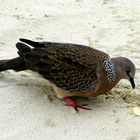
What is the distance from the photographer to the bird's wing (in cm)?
480

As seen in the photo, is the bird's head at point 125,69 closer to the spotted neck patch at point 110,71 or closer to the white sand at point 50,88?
the spotted neck patch at point 110,71

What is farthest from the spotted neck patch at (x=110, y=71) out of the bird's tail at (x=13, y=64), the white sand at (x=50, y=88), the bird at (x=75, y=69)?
the bird's tail at (x=13, y=64)

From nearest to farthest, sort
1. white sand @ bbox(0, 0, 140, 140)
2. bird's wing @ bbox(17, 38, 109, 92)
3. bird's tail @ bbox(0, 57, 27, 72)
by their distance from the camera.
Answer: white sand @ bbox(0, 0, 140, 140), bird's wing @ bbox(17, 38, 109, 92), bird's tail @ bbox(0, 57, 27, 72)

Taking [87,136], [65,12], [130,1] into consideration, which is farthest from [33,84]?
[130,1]

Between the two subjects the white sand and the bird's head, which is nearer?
the white sand

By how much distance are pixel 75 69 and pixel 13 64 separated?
76 cm

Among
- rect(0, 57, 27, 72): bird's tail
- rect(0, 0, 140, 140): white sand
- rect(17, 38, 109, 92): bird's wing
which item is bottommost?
rect(0, 0, 140, 140): white sand

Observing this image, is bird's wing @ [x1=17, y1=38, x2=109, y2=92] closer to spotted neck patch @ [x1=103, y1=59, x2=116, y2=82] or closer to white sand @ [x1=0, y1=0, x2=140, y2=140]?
spotted neck patch @ [x1=103, y1=59, x2=116, y2=82]

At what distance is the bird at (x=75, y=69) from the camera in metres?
4.81

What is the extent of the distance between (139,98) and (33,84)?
1.15 metres

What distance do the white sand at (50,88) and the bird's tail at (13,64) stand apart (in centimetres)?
15

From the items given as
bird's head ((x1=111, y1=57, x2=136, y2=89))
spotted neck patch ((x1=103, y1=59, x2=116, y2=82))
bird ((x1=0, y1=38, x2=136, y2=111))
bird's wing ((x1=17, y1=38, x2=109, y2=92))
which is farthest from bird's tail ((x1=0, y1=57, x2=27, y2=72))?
bird's head ((x1=111, y1=57, x2=136, y2=89))

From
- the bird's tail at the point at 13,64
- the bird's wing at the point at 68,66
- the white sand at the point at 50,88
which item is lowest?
the white sand at the point at 50,88

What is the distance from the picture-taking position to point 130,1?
739 cm
